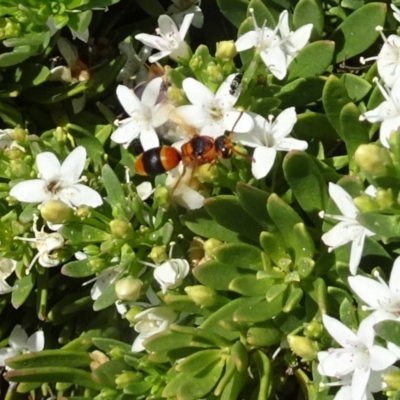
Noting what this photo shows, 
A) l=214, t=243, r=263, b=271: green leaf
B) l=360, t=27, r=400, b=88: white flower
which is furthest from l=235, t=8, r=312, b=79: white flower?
l=214, t=243, r=263, b=271: green leaf

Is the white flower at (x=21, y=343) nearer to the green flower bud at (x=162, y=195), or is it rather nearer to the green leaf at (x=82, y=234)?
the green leaf at (x=82, y=234)

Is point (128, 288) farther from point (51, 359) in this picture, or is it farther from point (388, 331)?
point (388, 331)

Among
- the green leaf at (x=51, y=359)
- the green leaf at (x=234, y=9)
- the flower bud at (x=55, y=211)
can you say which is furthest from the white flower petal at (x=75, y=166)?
the green leaf at (x=234, y=9)

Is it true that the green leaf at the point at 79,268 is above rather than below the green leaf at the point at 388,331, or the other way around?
below

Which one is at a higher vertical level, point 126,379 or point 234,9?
point 234,9

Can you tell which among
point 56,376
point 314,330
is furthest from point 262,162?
point 56,376

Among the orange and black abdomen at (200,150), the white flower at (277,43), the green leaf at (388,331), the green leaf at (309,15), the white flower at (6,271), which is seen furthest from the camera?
the white flower at (6,271)

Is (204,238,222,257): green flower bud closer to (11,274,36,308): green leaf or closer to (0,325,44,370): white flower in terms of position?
(11,274,36,308): green leaf
